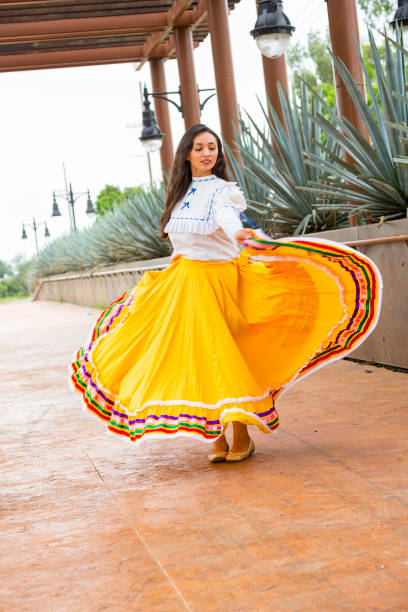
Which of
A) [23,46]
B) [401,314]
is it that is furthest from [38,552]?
[23,46]

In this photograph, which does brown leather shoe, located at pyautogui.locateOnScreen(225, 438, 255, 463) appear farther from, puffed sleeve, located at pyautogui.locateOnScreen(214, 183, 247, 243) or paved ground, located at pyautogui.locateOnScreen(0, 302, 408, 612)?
puffed sleeve, located at pyautogui.locateOnScreen(214, 183, 247, 243)

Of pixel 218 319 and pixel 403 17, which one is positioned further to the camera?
pixel 403 17

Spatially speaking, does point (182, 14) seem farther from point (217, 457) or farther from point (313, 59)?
point (313, 59)

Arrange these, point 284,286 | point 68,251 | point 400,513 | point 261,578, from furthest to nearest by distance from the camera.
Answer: point 68,251
point 284,286
point 400,513
point 261,578

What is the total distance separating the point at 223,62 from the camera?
14453mm

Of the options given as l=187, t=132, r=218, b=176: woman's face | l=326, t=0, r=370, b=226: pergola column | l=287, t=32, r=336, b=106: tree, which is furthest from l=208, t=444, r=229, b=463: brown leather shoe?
l=287, t=32, r=336, b=106: tree

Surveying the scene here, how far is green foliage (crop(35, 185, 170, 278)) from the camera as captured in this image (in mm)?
15492

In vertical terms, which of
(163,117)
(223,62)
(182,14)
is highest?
(182,14)

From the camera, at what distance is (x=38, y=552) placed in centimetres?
337

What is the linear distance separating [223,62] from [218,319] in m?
10.8

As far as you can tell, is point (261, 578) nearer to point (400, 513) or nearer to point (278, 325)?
point (400, 513)

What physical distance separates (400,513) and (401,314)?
359cm

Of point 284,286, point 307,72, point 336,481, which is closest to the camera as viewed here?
point 336,481

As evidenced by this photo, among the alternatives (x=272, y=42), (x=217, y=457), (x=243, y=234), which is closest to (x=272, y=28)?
(x=272, y=42)
